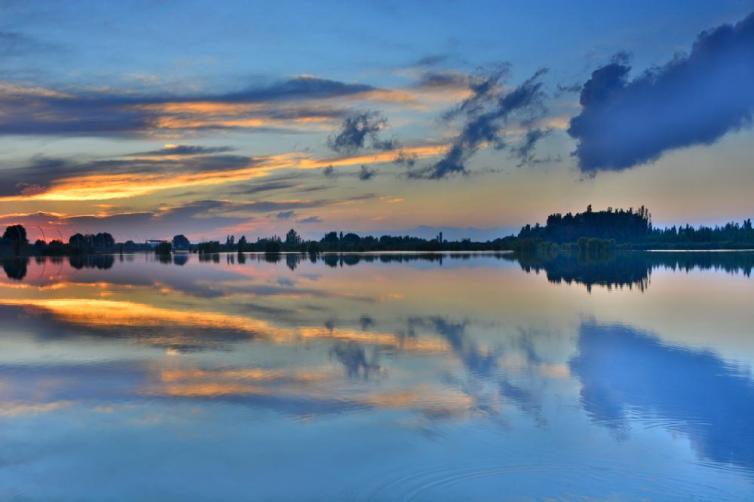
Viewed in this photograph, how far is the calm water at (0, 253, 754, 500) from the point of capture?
22.3 feet

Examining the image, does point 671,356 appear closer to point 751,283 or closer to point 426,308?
point 426,308

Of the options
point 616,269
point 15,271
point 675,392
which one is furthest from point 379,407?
point 15,271

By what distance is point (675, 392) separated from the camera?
33.7 ft

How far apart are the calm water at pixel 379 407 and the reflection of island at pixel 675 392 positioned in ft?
0.14

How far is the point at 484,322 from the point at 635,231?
645 feet

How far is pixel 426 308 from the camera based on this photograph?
21812mm

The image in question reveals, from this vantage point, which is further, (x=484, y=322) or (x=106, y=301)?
(x=106, y=301)

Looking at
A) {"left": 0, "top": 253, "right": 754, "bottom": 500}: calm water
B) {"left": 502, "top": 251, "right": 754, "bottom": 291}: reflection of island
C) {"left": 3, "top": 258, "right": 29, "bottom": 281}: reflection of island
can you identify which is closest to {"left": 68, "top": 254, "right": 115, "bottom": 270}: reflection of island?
{"left": 3, "top": 258, "right": 29, "bottom": 281}: reflection of island

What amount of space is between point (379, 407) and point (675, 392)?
480cm

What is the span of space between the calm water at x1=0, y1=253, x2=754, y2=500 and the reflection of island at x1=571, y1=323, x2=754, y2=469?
1.7 inches

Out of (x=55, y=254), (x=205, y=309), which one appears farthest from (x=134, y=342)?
(x=55, y=254)

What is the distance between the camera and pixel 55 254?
15675 centimetres

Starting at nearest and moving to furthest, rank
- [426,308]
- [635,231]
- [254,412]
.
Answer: [254,412]
[426,308]
[635,231]

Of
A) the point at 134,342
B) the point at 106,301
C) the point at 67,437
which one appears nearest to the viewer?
the point at 67,437
